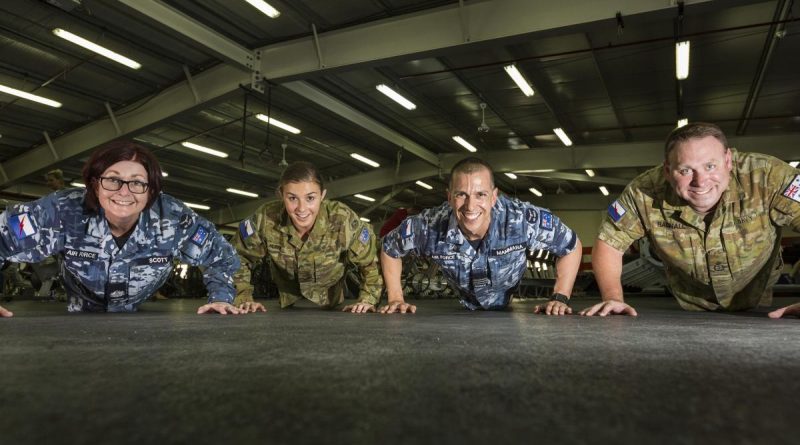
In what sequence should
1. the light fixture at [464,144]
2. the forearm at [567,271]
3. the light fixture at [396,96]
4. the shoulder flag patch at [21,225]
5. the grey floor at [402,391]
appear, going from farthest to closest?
the light fixture at [464,144] → the light fixture at [396,96] → the forearm at [567,271] → the shoulder flag patch at [21,225] → the grey floor at [402,391]

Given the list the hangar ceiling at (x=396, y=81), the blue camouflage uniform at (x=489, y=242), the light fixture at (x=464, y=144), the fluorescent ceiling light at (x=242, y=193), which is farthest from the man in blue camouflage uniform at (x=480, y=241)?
the fluorescent ceiling light at (x=242, y=193)

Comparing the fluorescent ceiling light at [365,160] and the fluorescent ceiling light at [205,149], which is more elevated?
the fluorescent ceiling light at [365,160]

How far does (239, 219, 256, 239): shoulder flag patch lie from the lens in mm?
3398

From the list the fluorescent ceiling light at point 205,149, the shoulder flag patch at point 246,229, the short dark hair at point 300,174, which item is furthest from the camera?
the fluorescent ceiling light at point 205,149

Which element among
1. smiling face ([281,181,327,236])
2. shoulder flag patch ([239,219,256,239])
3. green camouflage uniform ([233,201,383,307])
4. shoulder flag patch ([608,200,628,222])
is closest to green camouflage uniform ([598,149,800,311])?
shoulder flag patch ([608,200,628,222])

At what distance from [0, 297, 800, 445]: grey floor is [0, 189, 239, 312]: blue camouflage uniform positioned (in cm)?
146

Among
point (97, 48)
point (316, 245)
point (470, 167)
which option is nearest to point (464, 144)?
point (97, 48)

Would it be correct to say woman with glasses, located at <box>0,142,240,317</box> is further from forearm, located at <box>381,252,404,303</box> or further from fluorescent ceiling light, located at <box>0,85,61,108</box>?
fluorescent ceiling light, located at <box>0,85,61,108</box>

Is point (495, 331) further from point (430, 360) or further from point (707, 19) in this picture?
point (707, 19)

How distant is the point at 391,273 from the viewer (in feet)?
10.5

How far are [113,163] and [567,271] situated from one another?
2.53 metres

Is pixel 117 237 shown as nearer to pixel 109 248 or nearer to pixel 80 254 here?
pixel 109 248

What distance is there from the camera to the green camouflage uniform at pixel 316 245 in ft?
Result: 11.2

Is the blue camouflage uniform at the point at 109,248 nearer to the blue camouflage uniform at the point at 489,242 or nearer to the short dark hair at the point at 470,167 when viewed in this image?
the blue camouflage uniform at the point at 489,242
